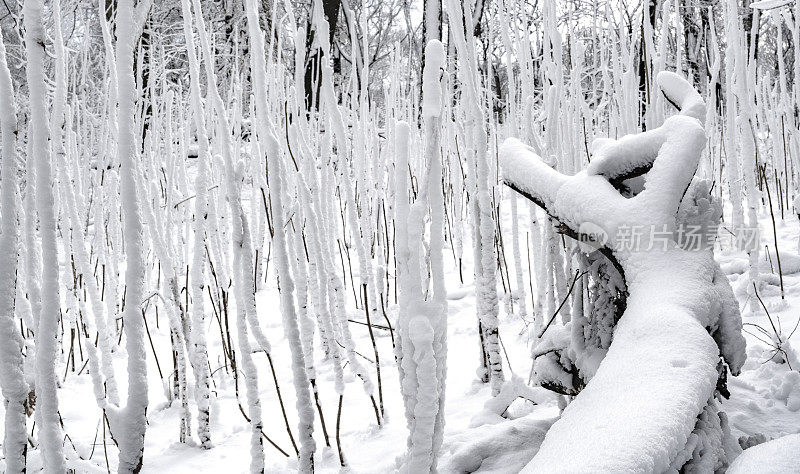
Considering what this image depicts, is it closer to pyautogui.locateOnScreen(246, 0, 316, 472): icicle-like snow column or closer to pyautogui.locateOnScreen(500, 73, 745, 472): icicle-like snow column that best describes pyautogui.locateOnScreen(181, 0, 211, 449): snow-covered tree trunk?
pyautogui.locateOnScreen(246, 0, 316, 472): icicle-like snow column

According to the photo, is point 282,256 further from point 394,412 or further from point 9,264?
point 394,412

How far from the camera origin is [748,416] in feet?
3.68

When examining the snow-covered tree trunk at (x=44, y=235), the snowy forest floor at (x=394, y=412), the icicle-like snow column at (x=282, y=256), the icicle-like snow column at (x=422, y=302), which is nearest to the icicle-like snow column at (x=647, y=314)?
the icicle-like snow column at (x=422, y=302)

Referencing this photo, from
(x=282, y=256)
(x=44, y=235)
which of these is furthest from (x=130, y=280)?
(x=282, y=256)

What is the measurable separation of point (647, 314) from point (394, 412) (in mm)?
921

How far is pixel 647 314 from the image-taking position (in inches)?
32.0

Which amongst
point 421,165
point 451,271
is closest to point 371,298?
point 451,271

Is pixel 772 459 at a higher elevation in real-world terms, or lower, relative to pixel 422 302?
lower

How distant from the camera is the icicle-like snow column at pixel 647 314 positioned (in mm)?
615

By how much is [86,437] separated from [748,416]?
1681mm

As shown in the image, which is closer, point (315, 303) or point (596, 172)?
point (596, 172)

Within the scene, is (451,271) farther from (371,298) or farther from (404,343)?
(404,343)

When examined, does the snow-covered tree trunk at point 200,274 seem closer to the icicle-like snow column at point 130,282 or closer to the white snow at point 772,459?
the icicle-like snow column at point 130,282

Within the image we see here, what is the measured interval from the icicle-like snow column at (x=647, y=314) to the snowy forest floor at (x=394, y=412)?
297 millimetres
